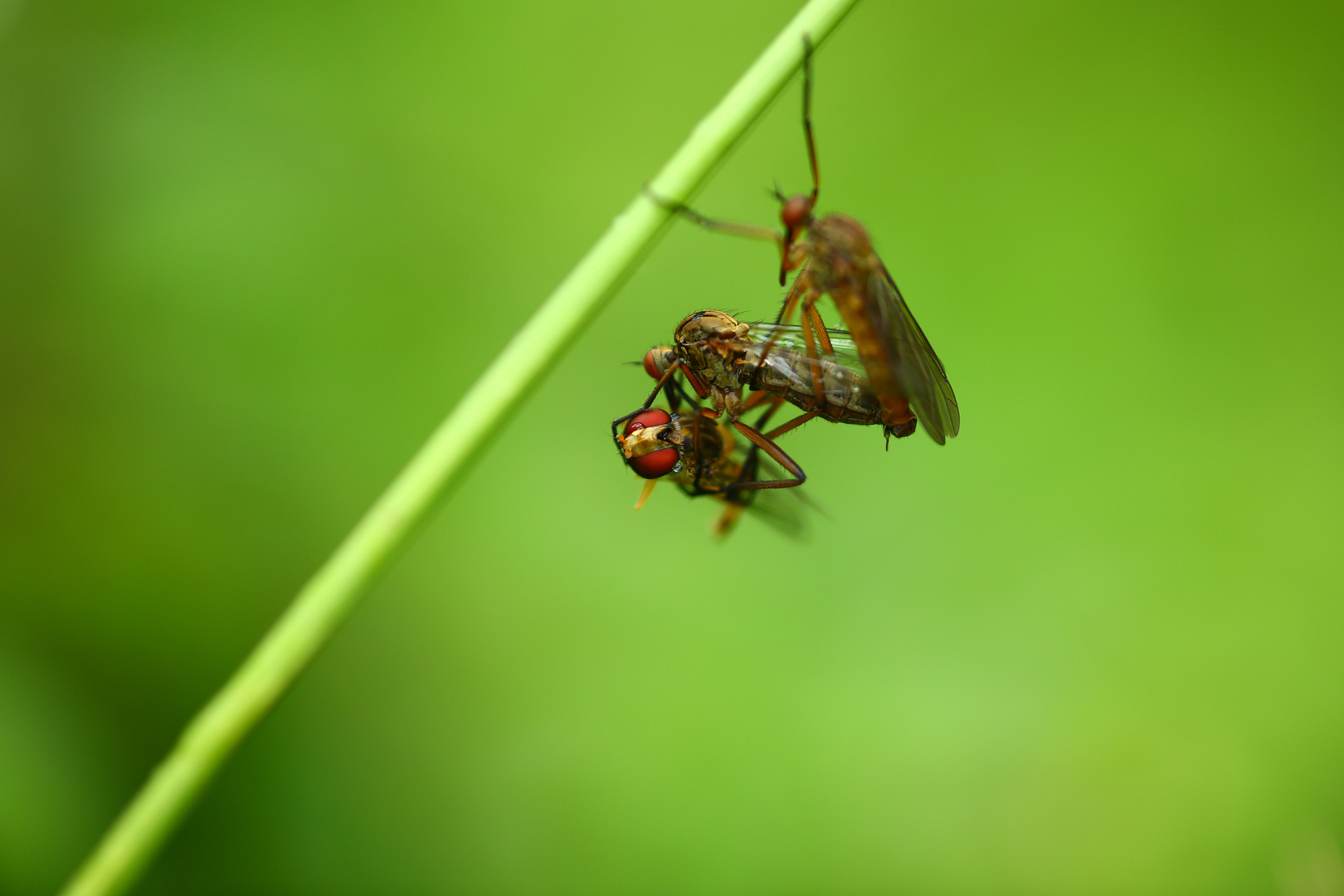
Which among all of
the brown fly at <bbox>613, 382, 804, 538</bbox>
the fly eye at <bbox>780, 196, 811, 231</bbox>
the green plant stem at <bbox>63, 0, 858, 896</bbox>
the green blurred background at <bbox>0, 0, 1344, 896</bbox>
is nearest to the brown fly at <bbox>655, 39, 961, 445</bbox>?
the fly eye at <bbox>780, 196, 811, 231</bbox>

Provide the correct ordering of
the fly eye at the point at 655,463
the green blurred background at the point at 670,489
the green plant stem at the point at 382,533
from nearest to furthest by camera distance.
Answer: the green plant stem at the point at 382,533 < the fly eye at the point at 655,463 < the green blurred background at the point at 670,489

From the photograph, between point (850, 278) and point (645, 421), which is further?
point (645, 421)

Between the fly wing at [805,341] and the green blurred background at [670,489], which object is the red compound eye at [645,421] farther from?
the green blurred background at [670,489]

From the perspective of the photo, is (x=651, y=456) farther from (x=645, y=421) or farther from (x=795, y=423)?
(x=795, y=423)

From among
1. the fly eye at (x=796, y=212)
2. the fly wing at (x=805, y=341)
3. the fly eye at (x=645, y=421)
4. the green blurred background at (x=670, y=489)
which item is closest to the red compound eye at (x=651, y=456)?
the fly eye at (x=645, y=421)

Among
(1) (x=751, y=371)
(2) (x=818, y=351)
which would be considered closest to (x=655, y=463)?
(1) (x=751, y=371)

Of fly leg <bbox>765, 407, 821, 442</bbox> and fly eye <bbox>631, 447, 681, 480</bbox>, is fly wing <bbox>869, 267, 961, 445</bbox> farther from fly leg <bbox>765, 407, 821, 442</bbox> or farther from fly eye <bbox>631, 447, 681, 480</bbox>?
fly eye <bbox>631, 447, 681, 480</bbox>
